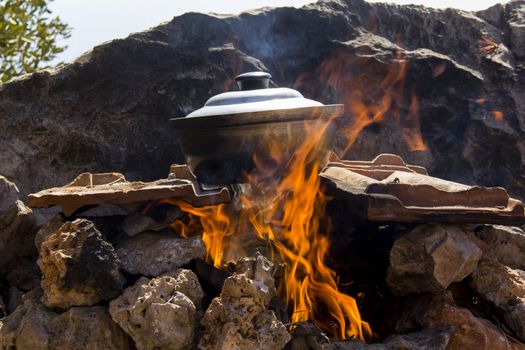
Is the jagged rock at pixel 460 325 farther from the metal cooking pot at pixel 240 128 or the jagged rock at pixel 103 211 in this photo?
the jagged rock at pixel 103 211

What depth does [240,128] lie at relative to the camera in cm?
278

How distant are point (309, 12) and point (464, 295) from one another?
3181mm

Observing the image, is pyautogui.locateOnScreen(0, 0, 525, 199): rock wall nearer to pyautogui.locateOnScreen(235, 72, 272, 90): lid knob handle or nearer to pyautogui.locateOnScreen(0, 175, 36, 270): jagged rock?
pyautogui.locateOnScreen(0, 175, 36, 270): jagged rock

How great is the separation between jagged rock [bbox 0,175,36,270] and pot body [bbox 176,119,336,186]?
1.06 m

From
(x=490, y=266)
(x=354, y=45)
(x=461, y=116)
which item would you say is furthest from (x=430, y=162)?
(x=490, y=266)

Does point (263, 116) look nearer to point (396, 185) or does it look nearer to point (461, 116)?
point (396, 185)

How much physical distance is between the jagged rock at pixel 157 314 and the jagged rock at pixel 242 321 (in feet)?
0.28

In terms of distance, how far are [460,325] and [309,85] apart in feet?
9.66

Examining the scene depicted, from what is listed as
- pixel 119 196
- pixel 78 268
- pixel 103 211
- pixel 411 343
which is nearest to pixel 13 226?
pixel 103 211

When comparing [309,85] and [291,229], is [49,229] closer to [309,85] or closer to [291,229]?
[291,229]

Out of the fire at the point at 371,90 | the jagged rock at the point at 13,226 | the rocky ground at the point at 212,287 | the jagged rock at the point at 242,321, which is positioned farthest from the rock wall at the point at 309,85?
the jagged rock at the point at 242,321

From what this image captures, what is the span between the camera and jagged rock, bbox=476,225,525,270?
3.18 metres

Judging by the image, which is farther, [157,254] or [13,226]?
[13,226]

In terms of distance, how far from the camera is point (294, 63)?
5.07 meters
